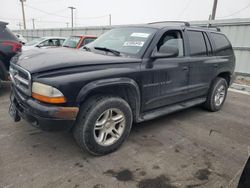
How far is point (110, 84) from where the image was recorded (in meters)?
2.74

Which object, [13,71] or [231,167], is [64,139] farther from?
[231,167]

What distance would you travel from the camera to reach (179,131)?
3824mm

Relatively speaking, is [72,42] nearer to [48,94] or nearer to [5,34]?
[5,34]

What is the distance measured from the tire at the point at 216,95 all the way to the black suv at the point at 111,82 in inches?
18.6

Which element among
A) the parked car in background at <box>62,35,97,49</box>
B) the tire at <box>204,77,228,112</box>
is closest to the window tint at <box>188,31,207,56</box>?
the tire at <box>204,77,228,112</box>

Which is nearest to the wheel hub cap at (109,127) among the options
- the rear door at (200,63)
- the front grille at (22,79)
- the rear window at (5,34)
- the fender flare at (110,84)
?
the fender flare at (110,84)

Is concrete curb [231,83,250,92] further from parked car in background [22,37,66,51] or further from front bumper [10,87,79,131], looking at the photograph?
parked car in background [22,37,66,51]

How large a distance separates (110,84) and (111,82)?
0.10 ft

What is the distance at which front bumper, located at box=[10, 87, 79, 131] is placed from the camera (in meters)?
2.41

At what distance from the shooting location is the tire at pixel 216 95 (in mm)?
4762

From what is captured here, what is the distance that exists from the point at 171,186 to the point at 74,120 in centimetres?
133

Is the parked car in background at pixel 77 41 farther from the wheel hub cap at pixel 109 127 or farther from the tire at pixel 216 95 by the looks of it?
the wheel hub cap at pixel 109 127

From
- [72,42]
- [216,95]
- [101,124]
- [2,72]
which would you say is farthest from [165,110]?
[72,42]

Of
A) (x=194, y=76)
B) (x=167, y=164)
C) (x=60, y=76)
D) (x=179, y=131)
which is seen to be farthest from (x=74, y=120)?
(x=194, y=76)
